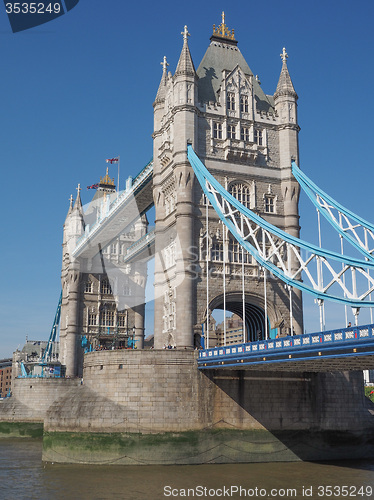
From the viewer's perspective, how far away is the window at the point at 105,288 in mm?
73250

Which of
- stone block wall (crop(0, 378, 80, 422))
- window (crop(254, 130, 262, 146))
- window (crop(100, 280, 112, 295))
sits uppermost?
window (crop(254, 130, 262, 146))

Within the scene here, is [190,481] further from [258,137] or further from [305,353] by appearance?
[258,137]

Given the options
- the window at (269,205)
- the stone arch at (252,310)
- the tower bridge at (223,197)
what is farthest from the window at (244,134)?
the stone arch at (252,310)

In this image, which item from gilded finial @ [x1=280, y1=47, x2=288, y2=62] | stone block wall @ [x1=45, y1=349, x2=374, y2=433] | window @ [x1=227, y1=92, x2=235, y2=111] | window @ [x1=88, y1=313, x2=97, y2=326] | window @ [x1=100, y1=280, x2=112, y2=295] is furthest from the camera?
window @ [x1=100, y1=280, x2=112, y2=295]

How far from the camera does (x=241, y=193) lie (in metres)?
42.7

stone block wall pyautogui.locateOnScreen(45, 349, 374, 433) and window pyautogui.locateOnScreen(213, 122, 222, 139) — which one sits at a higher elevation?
window pyautogui.locateOnScreen(213, 122, 222, 139)

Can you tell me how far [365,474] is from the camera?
2936 centimetres

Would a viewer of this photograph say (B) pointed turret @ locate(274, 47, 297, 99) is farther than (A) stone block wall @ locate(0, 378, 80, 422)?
No

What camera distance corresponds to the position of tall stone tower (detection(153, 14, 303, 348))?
39812 millimetres

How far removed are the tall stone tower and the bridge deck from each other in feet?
20.0

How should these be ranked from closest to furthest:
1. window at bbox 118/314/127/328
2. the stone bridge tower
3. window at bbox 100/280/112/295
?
the stone bridge tower < window at bbox 100/280/112/295 < window at bbox 118/314/127/328

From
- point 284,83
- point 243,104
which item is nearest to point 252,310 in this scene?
point 243,104

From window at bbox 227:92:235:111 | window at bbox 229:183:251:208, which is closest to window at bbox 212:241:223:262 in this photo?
window at bbox 229:183:251:208

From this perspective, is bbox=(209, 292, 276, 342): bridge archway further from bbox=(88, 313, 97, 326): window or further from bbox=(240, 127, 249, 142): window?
bbox=(88, 313, 97, 326): window
